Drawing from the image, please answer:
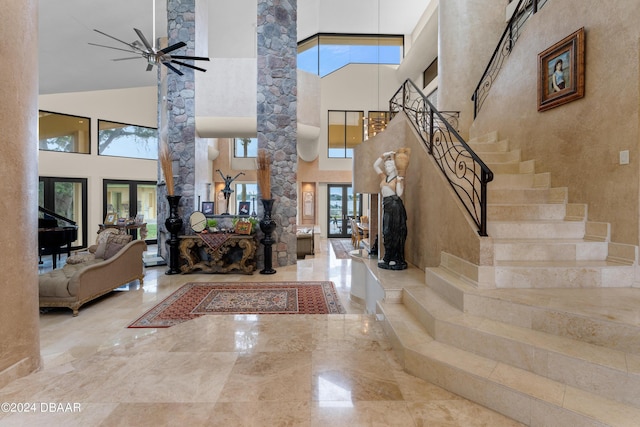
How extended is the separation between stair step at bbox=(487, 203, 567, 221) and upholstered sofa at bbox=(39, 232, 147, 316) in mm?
5065

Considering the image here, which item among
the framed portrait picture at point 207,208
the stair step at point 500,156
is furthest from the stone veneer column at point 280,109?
the stair step at point 500,156

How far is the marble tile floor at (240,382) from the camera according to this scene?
1.74m

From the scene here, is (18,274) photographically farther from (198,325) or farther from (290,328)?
(290,328)

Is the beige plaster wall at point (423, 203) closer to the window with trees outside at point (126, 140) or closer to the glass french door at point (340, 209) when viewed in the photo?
the glass french door at point (340, 209)

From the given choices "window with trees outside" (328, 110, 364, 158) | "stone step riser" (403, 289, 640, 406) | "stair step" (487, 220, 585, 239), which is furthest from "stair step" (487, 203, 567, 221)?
"window with trees outside" (328, 110, 364, 158)

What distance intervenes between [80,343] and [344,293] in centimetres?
334

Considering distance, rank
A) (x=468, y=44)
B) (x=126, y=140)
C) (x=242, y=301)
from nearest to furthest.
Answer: (x=242, y=301) → (x=468, y=44) → (x=126, y=140)

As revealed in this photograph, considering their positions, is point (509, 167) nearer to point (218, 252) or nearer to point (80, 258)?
point (218, 252)

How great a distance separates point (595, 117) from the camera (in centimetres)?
303

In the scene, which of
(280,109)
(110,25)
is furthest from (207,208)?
(110,25)

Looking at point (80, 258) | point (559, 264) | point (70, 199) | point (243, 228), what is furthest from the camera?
point (70, 199)

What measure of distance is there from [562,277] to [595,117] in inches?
66.6

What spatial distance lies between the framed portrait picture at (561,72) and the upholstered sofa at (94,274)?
613 centimetres

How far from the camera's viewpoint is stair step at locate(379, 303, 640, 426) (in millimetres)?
1525
